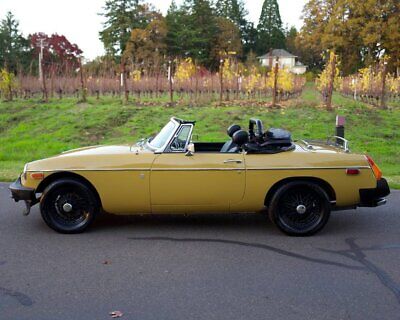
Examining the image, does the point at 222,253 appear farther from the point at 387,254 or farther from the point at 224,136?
the point at 224,136

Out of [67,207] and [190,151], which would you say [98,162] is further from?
[190,151]

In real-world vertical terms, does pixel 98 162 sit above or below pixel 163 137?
below

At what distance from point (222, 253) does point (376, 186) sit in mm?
2167

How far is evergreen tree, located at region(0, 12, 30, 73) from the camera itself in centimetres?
5228

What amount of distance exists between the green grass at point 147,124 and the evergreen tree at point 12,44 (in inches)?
1354

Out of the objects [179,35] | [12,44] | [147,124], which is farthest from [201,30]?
[147,124]

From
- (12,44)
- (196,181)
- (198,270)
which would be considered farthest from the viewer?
(12,44)

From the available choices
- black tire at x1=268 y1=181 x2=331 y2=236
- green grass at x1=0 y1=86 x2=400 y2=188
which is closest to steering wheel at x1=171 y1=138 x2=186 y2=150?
black tire at x1=268 y1=181 x2=331 y2=236

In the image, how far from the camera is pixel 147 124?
655 inches

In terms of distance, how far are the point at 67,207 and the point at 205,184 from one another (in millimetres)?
1708

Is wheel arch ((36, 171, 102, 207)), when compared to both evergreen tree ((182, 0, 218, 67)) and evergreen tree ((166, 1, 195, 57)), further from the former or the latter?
evergreen tree ((182, 0, 218, 67))

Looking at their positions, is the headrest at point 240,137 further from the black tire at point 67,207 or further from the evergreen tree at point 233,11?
the evergreen tree at point 233,11

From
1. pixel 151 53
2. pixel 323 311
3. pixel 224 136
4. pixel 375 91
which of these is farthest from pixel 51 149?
pixel 151 53

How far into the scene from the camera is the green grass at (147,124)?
45.7 feet
